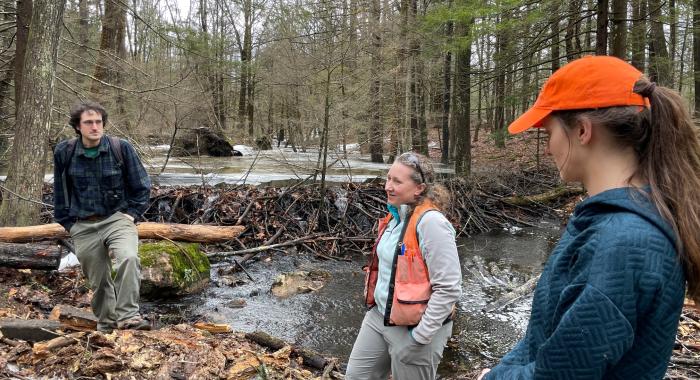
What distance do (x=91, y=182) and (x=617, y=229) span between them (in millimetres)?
4611

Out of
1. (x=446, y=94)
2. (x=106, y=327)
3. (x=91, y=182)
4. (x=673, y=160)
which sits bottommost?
(x=106, y=327)

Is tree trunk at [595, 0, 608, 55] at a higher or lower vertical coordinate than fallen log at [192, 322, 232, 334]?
higher

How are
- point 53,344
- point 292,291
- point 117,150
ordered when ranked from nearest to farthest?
1. point 53,344
2. point 117,150
3. point 292,291

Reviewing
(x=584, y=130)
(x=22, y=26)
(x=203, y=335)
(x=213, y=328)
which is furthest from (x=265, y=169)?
(x=584, y=130)

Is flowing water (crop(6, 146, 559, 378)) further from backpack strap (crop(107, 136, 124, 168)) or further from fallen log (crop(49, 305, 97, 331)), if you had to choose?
backpack strap (crop(107, 136, 124, 168))

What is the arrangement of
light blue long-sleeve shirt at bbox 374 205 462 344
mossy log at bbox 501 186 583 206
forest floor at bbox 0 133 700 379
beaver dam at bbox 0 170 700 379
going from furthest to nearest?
1. mossy log at bbox 501 186 583 206
2. beaver dam at bbox 0 170 700 379
3. forest floor at bbox 0 133 700 379
4. light blue long-sleeve shirt at bbox 374 205 462 344

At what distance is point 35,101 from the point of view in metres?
Answer: 7.15

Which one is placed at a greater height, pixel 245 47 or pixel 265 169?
pixel 245 47

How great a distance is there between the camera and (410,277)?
106 inches

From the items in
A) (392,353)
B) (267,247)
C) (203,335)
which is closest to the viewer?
(392,353)

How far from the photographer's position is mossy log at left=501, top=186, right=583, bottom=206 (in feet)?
47.7

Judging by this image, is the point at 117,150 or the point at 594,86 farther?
the point at 117,150

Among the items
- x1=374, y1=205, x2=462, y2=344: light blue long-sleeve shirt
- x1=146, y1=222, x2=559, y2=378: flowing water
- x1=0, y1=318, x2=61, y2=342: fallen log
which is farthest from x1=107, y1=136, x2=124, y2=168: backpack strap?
x1=374, y1=205, x2=462, y2=344: light blue long-sleeve shirt

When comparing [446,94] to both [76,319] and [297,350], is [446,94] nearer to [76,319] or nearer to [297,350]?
[297,350]
